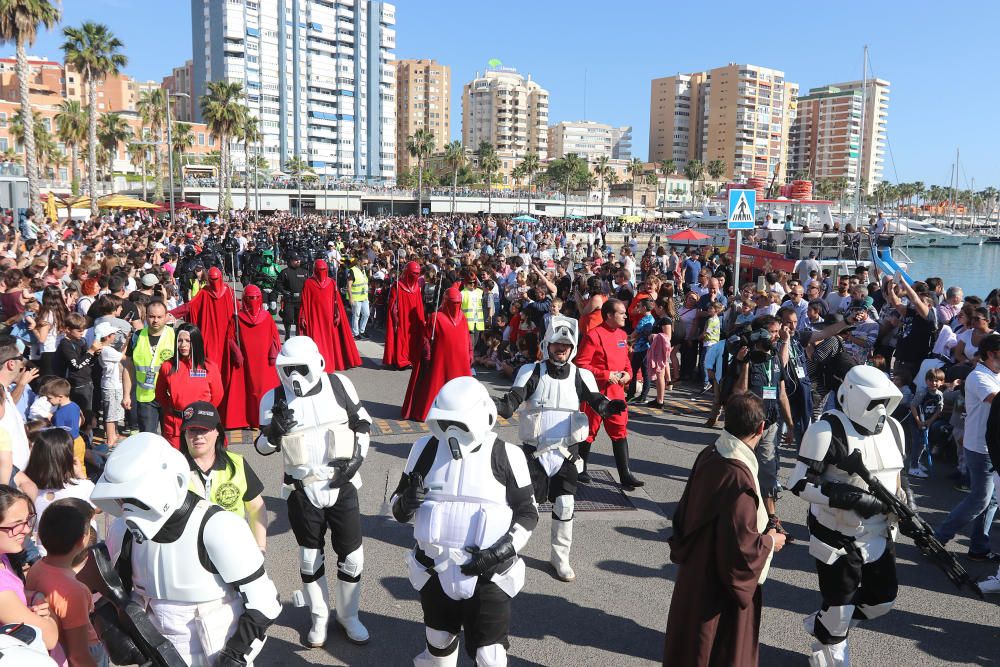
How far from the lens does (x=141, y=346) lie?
695cm

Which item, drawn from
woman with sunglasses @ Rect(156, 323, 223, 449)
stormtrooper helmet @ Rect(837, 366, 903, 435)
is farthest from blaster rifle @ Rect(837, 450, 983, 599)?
woman with sunglasses @ Rect(156, 323, 223, 449)

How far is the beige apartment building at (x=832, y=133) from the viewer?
150000mm

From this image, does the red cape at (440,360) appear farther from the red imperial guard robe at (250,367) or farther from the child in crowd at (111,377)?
the child in crowd at (111,377)

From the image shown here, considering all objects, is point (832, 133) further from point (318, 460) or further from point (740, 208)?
point (318, 460)

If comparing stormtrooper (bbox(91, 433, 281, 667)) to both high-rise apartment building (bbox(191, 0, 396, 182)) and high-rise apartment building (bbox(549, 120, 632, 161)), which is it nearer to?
high-rise apartment building (bbox(191, 0, 396, 182))

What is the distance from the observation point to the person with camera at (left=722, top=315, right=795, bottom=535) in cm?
626

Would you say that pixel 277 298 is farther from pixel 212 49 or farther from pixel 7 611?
pixel 212 49

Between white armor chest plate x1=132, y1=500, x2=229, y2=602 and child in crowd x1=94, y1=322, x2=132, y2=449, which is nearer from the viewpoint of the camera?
white armor chest plate x1=132, y1=500, x2=229, y2=602

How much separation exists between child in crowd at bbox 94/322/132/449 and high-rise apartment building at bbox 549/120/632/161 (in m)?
158

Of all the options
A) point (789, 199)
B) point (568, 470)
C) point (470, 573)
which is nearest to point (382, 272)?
point (568, 470)

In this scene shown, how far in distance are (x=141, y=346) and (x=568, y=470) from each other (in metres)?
4.16

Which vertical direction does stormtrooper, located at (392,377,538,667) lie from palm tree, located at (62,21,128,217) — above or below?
below

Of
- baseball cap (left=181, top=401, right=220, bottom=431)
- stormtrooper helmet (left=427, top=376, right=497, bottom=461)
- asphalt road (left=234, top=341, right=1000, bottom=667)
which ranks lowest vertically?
asphalt road (left=234, top=341, right=1000, bottom=667)

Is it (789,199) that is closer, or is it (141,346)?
(141,346)
